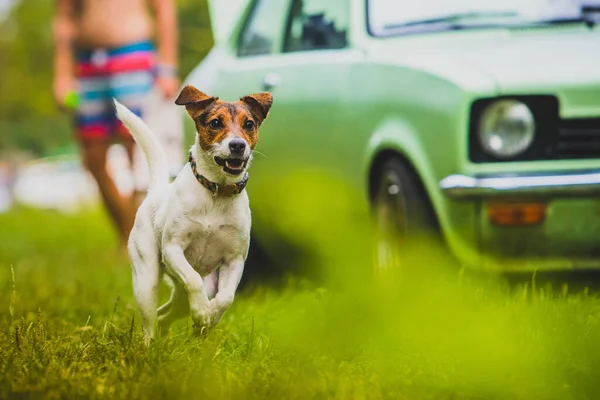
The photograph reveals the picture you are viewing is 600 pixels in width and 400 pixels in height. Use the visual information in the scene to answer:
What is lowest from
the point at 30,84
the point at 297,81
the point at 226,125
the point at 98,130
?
the point at 98,130

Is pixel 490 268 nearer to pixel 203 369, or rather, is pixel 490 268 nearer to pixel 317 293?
pixel 317 293

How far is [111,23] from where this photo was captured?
912 cm

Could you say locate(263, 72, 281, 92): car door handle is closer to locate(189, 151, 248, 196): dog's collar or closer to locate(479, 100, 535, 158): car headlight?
locate(479, 100, 535, 158): car headlight

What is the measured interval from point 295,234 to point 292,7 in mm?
1128

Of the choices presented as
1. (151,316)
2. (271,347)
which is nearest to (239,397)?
(271,347)

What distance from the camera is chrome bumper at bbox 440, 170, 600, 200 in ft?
16.4

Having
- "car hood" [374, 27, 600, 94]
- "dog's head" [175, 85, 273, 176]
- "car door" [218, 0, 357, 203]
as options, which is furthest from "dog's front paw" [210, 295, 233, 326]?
"car door" [218, 0, 357, 203]

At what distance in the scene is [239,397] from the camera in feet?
12.4

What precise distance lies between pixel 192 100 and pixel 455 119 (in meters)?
1.03

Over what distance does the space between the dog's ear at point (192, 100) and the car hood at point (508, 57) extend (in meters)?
0.99

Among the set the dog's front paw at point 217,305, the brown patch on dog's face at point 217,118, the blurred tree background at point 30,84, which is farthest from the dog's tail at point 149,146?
the blurred tree background at point 30,84

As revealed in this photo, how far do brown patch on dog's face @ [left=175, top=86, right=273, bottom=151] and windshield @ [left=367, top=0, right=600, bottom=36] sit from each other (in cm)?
126

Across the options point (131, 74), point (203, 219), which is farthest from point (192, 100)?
point (131, 74)

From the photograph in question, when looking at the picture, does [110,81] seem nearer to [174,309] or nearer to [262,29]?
[262,29]
